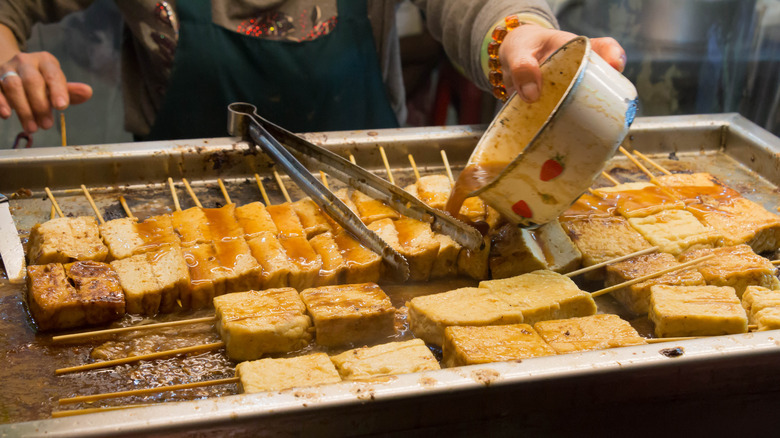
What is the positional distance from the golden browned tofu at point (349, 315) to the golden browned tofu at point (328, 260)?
0.17 metres

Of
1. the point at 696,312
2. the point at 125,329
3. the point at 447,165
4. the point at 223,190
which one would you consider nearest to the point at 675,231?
the point at 696,312

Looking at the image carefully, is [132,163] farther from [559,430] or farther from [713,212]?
[713,212]

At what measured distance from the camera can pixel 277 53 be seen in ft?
13.5

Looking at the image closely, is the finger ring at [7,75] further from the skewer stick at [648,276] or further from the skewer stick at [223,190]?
the skewer stick at [648,276]

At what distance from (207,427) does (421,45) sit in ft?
15.6

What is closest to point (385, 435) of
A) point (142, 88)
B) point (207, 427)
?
point (207, 427)

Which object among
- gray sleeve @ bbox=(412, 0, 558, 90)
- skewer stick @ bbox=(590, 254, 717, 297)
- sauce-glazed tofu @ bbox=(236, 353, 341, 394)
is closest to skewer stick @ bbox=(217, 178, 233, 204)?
sauce-glazed tofu @ bbox=(236, 353, 341, 394)

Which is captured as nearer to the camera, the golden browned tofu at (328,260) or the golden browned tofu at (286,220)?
the golden browned tofu at (328,260)

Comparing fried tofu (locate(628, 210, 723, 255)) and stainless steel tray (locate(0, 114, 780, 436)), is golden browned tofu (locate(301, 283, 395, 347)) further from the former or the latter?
fried tofu (locate(628, 210, 723, 255))

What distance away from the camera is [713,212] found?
10.9 ft

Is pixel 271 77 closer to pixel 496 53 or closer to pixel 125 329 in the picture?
pixel 496 53

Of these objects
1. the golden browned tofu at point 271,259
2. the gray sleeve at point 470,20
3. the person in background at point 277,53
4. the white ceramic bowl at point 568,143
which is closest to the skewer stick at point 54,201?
the person in background at point 277,53

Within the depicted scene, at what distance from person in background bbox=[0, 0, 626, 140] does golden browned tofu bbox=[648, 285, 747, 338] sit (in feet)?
4.30

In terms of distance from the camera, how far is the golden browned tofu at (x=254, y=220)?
3004mm
